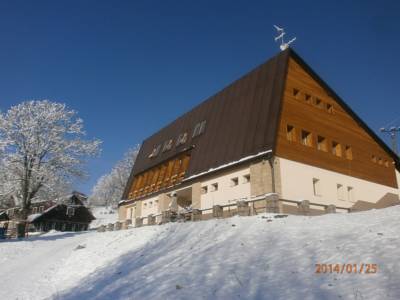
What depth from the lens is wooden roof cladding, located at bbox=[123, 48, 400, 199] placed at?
2444cm

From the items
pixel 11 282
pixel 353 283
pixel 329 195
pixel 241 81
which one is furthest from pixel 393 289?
pixel 241 81

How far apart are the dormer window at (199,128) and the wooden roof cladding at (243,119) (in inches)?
15.2

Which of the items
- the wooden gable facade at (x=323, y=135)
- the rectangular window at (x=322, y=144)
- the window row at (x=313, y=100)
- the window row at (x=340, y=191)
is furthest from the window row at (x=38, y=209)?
the window row at (x=340, y=191)

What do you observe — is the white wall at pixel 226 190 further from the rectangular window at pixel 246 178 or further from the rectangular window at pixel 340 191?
the rectangular window at pixel 340 191

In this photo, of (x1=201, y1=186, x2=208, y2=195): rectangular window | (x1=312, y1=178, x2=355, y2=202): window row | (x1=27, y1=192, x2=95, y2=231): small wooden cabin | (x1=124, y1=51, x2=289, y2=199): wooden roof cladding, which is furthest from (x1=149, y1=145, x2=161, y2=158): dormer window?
(x1=27, y1=192, x2=95, y2=231): small wooden cabin

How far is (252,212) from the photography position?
66.0 ft

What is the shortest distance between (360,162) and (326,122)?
14.0 ft

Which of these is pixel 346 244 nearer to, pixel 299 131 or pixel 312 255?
pixel 312 255

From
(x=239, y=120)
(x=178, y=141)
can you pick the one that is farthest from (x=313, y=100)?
(x=178, y=141)

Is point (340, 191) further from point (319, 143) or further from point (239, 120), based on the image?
point (239, 120)

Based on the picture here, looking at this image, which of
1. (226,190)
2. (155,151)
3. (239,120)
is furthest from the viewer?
(155,151)

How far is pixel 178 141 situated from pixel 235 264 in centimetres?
2447

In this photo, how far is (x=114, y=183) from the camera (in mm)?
81938
